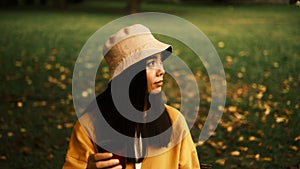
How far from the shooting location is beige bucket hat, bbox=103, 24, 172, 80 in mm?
2463

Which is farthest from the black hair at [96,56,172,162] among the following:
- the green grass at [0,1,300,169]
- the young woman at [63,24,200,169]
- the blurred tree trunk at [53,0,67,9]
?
the blurred tree trunk at [53,0,67,9]

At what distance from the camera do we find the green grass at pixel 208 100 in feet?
18.7

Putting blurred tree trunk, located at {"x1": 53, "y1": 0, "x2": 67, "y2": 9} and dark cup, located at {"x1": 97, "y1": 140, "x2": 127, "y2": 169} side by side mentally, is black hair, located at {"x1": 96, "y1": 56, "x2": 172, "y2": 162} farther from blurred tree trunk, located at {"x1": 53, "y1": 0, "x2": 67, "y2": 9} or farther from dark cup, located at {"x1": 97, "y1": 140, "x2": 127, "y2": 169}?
blurred tree trunk, located at {"x1": 53, "y1": 0, "x2": 67, "y2": 9}

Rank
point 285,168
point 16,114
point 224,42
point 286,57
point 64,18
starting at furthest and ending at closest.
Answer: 1. point 64,18
2. point 224,42
3. point 286,57
4. point 16,114
5. point 285,168

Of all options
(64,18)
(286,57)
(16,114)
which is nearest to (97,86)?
(16,114)

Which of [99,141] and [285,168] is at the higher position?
[99,141]

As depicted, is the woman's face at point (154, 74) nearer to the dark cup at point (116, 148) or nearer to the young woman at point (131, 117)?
the young woman at point (131, 117)

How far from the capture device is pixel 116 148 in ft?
8.43

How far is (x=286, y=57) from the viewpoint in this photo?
1145 centimetres

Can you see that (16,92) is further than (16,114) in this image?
Yes

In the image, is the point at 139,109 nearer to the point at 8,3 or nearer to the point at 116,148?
the point at 116,148

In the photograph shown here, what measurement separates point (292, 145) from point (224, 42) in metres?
8.64

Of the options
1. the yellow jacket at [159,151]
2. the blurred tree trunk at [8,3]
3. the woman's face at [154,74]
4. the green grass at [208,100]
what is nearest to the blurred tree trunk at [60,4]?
the blurred tree trunk at [8,3]

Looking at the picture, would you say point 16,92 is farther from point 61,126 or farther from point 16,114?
point 61,126
